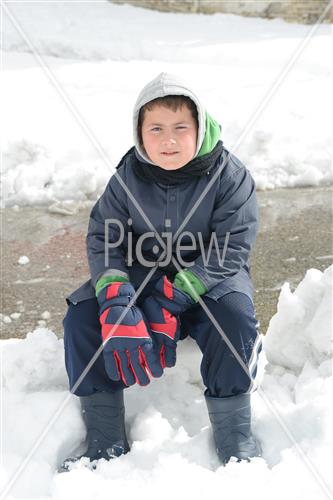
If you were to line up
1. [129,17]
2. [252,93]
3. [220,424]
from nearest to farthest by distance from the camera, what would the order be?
[220,424] → [252,93] → [129,17]

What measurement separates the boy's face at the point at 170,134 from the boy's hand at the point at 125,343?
15.6 inches

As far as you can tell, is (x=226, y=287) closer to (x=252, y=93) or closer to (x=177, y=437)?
(x=177, y=437)

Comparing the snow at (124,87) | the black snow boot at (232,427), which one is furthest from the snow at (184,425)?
the snow at (124,87)

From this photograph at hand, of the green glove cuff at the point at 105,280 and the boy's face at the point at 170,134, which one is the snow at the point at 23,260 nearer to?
the green glove cuff at the point at 105,280

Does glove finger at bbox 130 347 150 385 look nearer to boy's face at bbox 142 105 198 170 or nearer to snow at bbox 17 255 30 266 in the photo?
boy's face at bbox 142 105 198 170

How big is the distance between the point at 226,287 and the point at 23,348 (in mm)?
678

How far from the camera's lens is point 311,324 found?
2.23 metres

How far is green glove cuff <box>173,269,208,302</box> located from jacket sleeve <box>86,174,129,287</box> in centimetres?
19

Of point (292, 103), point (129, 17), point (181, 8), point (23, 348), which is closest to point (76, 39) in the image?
point (129, 17)

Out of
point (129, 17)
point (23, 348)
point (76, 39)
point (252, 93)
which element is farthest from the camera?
point (129, 17)

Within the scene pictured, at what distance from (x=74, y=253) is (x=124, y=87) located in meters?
2.39

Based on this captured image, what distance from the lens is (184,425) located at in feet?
6.88

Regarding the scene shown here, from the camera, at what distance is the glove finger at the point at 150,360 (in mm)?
1932

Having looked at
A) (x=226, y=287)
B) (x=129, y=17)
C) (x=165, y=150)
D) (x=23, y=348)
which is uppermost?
(x=165, y=150)
